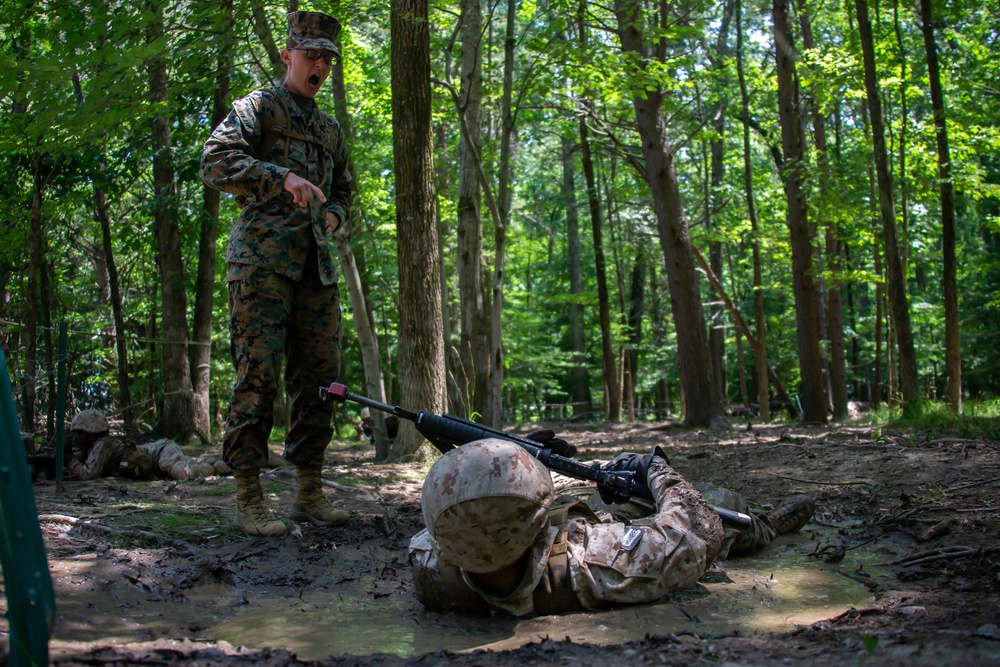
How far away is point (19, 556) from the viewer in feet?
6.25

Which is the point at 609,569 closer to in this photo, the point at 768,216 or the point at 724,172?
the point at 768,216

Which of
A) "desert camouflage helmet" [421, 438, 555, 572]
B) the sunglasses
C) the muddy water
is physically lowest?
the muddy water

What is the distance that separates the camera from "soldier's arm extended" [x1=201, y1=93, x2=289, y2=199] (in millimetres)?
3906

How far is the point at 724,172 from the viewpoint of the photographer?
25.4 m

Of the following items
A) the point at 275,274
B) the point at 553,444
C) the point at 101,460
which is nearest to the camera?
the point at 553,444

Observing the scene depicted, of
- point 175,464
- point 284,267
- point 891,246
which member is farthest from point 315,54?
point 891,246

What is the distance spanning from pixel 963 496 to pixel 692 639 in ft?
9.55

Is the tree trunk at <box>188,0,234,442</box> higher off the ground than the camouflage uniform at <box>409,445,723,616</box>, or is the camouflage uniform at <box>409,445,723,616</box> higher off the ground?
the tree trunk at <box>188,0,234,442</box>

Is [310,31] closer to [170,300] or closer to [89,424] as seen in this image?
[89,424]

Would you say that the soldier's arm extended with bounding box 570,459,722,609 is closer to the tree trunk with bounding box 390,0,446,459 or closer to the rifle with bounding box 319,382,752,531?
the rifle with bounding box 319,382,752,531

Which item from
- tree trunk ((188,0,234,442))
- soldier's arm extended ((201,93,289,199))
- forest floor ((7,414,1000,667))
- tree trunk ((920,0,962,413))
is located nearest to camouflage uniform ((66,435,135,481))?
forest floor ((7,414,1000,667))

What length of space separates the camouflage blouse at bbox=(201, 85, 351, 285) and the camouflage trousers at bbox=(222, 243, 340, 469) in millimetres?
85

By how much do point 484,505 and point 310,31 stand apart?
9.52ft

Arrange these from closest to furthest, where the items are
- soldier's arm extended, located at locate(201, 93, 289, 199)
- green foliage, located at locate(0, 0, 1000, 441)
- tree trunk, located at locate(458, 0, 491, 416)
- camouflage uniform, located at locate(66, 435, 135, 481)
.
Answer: soldier's arm extended, located at locate(201, 93, 289, 199) < camouflage uniform, located at locate(66, 435, 135, 481) < green foliage, located at locate(0, 0, 1000, 441) < tree trunk, located at locate(458, 0, 491, 416)
